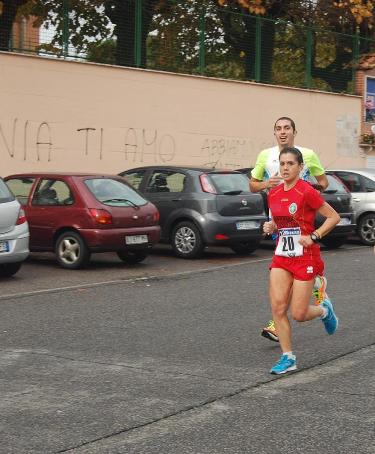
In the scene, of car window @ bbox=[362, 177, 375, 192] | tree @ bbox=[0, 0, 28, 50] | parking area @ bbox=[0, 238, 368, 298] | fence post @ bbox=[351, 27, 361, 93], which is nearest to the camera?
parking area @ bbox=[0, 238, 368, 298]

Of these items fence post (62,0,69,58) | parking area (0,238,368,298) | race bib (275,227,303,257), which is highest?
fence post (62,0,69,58)

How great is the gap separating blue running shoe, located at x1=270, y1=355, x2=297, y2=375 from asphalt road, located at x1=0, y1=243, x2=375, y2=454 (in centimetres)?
8

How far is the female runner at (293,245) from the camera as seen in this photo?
7.47 m

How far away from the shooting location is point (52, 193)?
15016 millimetres

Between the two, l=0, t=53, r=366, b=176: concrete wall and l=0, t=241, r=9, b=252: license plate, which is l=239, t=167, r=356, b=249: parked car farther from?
l=0, t=241, r=9, b=252: license plate

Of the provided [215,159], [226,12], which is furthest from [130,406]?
[226,12]

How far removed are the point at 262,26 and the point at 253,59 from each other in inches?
35.9

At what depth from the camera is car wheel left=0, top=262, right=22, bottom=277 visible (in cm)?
1341

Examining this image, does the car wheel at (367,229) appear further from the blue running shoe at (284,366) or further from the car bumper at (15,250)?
the blue running shoe at (284,366)

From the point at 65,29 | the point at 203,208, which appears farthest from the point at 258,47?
the point at 203,208

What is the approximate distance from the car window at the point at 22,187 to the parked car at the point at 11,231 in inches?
80.9

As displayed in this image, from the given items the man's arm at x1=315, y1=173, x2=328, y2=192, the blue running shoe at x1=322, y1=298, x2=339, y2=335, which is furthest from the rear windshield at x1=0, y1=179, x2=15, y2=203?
the blue running shoe at x1=322, y1=298, x2=339, y2=335

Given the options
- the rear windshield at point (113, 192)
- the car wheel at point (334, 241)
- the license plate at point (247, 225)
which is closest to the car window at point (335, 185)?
the car wheel at point (334, 241)

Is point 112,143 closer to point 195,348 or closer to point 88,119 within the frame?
point 88,119
